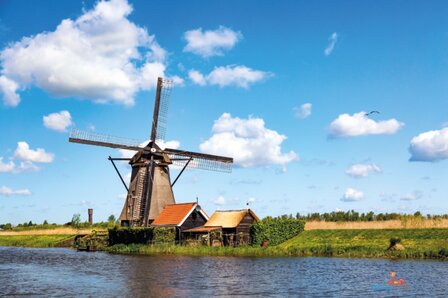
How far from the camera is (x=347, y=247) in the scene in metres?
37.4

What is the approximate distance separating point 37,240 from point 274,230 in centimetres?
3860

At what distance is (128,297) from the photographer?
20344 millimetres

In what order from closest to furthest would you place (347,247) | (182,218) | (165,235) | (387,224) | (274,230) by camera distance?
1. (347,247)
2. (387,224)
3. (274,230)
4. (165,235)
5. (182,218)

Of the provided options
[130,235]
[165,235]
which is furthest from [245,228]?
[130,235]

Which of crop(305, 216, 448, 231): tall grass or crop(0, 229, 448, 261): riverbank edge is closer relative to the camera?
crop(0, 229, 448, 261): riverbank edge

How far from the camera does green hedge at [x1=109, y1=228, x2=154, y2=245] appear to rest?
1842 inches

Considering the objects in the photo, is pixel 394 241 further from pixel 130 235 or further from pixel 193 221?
pixel 130 235

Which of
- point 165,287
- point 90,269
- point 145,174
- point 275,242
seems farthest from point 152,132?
point 165,287

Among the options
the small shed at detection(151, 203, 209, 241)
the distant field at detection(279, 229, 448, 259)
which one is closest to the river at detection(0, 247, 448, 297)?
the distant field at detection(279, 229, 448, 259)

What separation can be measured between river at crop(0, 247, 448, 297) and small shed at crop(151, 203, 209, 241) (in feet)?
39.7

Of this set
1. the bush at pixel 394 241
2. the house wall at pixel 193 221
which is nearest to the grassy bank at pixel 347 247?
the bush at pixel 394 241

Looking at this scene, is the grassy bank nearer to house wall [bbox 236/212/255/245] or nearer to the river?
the river

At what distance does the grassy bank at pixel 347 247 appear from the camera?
34250mm

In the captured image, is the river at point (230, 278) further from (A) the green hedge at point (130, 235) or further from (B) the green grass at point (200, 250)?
(A) the green hedge at point (130, 235)
